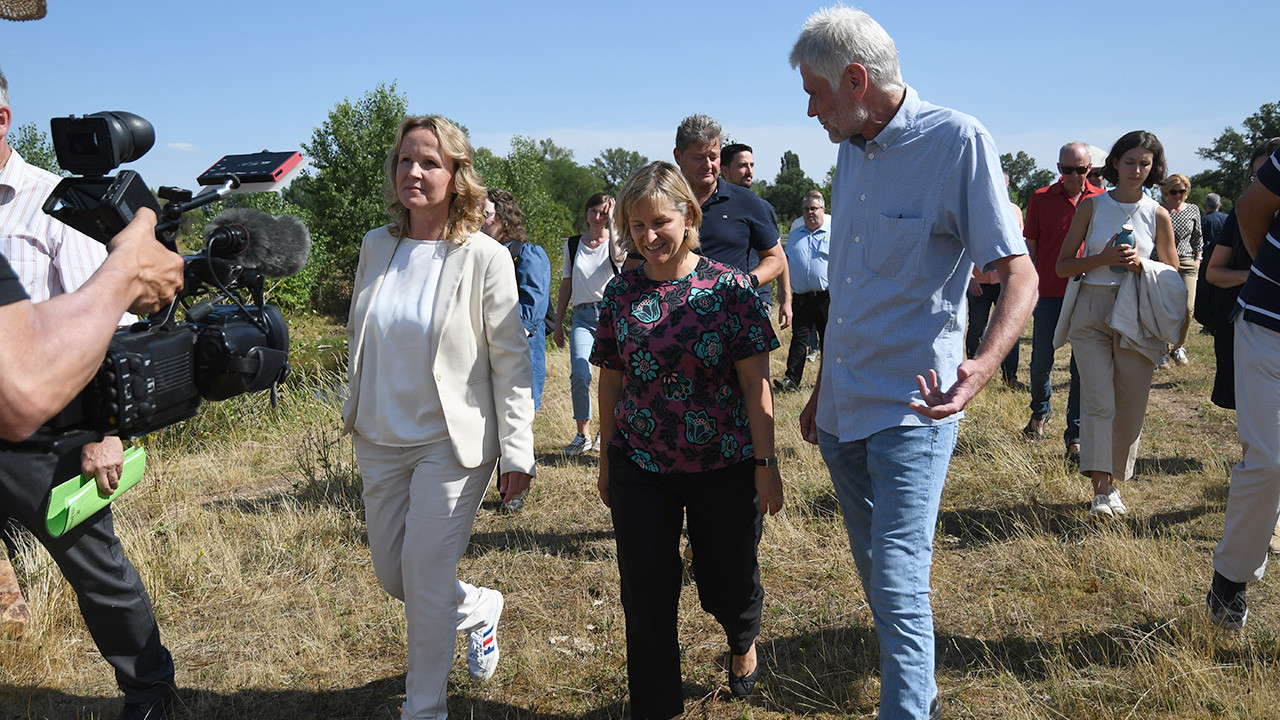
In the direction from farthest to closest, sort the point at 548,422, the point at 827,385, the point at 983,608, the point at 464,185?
the point at 548,422 < the point at 983,608 < the point at 464,185 < the point at 827,385

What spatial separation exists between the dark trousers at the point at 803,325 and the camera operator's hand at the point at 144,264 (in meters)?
7.69

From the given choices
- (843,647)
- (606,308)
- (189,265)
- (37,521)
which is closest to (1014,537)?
(843,647)

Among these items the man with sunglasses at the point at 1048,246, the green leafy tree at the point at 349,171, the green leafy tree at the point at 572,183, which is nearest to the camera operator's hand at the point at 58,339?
the man with sunglasses at the point at 1048,246

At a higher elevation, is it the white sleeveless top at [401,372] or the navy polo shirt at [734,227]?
the navy polo shirt at [734,227]

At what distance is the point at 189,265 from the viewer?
241 centimetres

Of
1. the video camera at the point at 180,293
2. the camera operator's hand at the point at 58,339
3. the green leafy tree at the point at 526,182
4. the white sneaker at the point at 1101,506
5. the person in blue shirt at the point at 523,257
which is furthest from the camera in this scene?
the green leafy tree at the point at 526,182

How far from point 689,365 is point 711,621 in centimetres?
146

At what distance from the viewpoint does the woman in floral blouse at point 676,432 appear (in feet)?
9.41

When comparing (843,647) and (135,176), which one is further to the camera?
(843,647)

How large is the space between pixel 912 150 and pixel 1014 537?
105 inches

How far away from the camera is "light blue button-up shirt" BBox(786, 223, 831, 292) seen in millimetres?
9211

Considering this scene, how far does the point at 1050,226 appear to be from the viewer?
6.78 metres

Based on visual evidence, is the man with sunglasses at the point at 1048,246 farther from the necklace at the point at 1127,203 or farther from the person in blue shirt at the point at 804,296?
the person in blue shirt at the point at 804,296

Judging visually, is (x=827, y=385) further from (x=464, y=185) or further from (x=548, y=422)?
(x=548, y=422)
